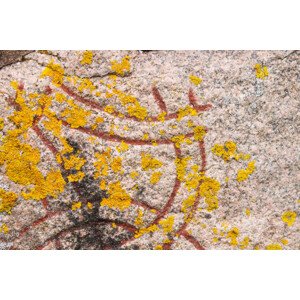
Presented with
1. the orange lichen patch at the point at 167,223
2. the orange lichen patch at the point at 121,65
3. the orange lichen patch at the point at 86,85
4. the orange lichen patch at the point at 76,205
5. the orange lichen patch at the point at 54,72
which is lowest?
the orange lichen patch at the point at 167,223

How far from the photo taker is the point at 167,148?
76.9 inches

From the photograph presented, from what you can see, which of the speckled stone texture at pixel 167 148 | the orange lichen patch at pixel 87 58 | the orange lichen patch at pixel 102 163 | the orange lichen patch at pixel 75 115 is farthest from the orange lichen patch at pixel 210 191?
the orange lichen patch at pixel 87 58

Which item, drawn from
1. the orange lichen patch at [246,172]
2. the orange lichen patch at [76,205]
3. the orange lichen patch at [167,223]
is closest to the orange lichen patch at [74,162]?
the orange lichen patch at [76,205]

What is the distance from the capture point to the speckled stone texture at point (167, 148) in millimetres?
1935

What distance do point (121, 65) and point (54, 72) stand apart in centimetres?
24

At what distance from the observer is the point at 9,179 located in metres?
1.96

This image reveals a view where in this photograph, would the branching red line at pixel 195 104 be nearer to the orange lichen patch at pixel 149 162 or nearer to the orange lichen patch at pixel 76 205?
the orange lichen patch at pixel 149 162

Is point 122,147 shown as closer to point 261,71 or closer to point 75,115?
point 75,115

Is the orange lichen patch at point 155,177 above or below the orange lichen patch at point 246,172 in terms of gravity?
below

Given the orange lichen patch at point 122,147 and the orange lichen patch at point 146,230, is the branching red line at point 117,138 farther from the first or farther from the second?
the orange lichen patch at point 146,230

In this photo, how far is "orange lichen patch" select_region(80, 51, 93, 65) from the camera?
1926mm

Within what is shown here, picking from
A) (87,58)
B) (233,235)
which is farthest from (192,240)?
(87,58)

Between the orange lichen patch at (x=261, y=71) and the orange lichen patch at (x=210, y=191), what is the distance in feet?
1.34
